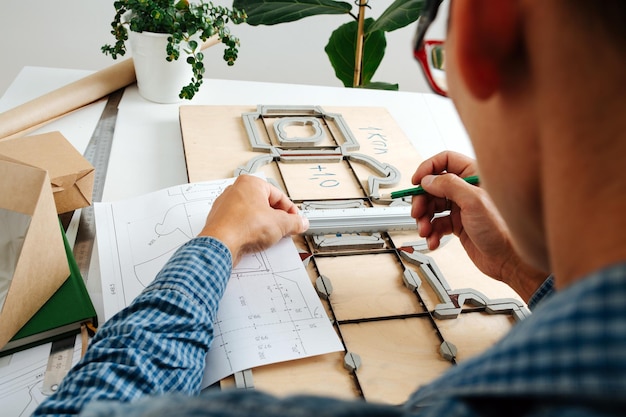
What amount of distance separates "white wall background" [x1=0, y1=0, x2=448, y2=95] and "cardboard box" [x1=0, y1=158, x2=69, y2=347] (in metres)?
1.65

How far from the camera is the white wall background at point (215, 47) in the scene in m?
2.11

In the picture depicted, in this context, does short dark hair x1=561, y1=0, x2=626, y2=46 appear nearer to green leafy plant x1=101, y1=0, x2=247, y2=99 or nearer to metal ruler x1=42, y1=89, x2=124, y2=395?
metal ruler x1=42, y1=89, x2=124, y2=395

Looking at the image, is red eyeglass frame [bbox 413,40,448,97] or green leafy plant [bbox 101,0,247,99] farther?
green leafy plant [bbox 101,0,247,99]

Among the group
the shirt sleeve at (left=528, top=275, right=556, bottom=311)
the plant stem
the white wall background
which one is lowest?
the shirt sleeve at (left=528, top=275, right=556, bottom=311)

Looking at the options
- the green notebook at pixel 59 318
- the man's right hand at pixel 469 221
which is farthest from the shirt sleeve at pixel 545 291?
the green notebook at pixel 59 318

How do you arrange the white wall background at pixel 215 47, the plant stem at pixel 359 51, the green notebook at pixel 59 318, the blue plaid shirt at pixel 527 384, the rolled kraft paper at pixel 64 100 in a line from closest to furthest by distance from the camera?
the blue plaid shirt at pixel 527 384 → the green notebook at pixel 59 318 → the rolled kraft paper at pixel 64 100 → the plant stem at pixel 359 51 → the white wall background at pixel 215 47

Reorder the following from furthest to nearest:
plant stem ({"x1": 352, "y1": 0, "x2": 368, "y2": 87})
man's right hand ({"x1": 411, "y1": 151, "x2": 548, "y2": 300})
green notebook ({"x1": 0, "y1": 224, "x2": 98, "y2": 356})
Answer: plant stem ({"x1": 352, "y1": 0, "x2": 368, "y2": 87}) → man's right hand ({"x1": 411, "y1": 151, "x2": 548, "y2": 300}) → green notebook ({"x1": 0, "y1": 224, "x2": 98, "y2": 356})

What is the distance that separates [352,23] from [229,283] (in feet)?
3.66

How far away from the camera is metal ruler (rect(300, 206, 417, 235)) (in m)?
0.90

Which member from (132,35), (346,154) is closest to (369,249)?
(346,154)

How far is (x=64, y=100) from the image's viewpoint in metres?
1.19

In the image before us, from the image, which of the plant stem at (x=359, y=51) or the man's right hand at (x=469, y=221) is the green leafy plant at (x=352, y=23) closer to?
the plant stem at (x=359, y=51)

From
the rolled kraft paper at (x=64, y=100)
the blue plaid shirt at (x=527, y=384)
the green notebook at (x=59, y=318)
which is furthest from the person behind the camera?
Result: the rolled kraft paper at (x=64, y=100)

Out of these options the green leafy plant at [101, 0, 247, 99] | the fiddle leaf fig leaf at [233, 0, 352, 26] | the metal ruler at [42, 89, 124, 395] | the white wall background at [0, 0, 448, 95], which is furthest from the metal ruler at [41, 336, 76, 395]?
the white wall background at [0, 0, 448, 95]
